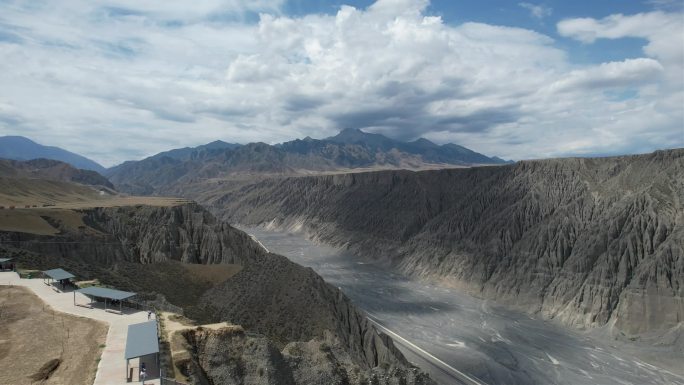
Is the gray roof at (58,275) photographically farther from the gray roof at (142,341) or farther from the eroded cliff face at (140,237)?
the eroded cliff face at (140,237)

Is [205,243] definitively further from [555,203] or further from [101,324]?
[555,203]

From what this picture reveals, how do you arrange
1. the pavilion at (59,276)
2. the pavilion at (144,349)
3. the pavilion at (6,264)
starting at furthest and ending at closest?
the pavilion at (6,264) → the pavilion at (59,276) → the pavilion at (144,349)

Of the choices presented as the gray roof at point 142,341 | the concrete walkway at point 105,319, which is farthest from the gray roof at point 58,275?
the gray roof at point 142,341

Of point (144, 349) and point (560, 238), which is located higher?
point (144, 349)

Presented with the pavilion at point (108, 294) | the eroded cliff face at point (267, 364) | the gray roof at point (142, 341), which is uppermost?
the pavilion at point (108, 294)

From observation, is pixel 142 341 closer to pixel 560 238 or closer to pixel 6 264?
pixel 6 264

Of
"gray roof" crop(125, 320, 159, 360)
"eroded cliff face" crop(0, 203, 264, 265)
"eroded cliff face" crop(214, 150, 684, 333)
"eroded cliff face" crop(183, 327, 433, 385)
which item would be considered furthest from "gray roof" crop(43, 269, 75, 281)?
"eroded cliff face" crop(214, 150, 684, 333)

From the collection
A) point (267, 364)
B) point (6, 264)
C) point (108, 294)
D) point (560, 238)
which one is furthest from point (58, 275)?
point (560, 238)
